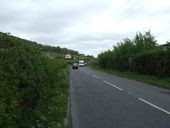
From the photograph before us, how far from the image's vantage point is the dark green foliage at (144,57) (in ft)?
111

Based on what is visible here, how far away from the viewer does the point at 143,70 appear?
41.2 meters

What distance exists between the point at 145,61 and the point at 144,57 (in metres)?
0.53

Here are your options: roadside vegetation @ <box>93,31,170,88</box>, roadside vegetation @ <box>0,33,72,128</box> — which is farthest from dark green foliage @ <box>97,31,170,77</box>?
roadside vegetation @ <box>0,33,72,128</box>

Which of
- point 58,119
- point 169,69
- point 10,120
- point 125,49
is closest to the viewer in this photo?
point 10,120

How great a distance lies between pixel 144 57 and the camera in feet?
132

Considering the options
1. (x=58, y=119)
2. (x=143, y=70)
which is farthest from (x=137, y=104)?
(x=143, y=70)

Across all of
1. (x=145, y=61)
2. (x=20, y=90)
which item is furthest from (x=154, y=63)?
(x=20, y=90)

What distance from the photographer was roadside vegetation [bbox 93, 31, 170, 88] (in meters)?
32.9

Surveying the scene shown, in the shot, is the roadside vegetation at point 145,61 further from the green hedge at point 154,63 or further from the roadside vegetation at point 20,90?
the roadside vegetation at point 20,90

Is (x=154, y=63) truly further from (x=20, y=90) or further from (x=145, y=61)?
(x=20, y=90)

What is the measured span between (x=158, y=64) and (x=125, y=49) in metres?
26.4

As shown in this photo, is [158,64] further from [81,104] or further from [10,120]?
[10,120]

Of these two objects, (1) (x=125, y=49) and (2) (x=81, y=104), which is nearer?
(2) (x=81, y=104)

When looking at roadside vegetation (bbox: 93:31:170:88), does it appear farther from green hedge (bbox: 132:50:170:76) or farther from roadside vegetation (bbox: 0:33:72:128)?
roadside vegetation (bbox: 0:33:72:128)
